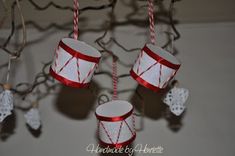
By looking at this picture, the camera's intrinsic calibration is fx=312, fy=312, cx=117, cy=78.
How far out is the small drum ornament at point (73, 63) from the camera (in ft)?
2.18

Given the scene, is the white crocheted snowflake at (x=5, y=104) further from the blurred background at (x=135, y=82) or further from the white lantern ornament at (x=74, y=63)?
the blurred background at (x=135, y=82)

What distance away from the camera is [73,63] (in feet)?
2.19

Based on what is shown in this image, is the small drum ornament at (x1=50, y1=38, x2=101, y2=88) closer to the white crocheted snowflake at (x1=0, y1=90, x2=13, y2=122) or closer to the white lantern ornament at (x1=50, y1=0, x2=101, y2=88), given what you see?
the white lantern ornament at (x1=50, y1=0, x2=101, y2=88)

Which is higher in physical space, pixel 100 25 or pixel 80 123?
pixel 100 25

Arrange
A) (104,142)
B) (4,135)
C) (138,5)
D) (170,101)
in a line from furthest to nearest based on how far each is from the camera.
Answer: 1. (4,135)
2. (138,5)
3. (170,101)
4. (104,142)

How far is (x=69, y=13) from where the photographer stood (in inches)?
46.3

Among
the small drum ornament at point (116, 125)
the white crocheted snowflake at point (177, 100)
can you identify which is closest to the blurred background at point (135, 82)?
the white crocheted snowflake at point (177, 100)

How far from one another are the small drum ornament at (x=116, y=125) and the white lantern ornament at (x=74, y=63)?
0.11 meters

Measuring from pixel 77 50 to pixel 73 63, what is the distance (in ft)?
0.10

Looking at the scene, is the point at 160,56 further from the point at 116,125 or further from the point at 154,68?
the point at 116,125

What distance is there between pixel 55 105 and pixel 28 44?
0.87 ft

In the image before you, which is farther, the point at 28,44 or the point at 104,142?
the point at 28,44

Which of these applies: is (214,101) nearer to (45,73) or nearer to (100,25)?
(100,25)

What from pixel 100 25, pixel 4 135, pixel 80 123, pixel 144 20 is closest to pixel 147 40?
pixel 144 20
